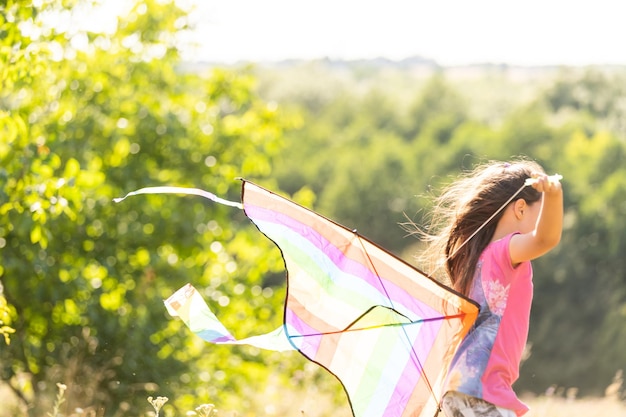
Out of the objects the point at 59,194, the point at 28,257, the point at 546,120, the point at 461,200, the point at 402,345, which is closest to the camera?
the point at 402,345

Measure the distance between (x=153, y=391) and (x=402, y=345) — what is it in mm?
4242

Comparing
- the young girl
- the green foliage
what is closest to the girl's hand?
the young girl

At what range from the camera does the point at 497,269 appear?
316 cm

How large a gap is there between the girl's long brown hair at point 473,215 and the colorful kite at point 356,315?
8.9 inches

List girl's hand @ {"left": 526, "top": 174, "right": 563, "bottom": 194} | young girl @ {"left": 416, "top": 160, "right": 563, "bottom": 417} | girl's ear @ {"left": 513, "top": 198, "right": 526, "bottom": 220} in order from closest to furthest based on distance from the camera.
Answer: girl's hand @ {"left": 526, "top": 174, "right": 563, "bottom": 194} < young girl @ {"left": 416, "top": 160, "right": 563, "bottom": 417} < girl's ear @ {"left": 513, "top": 198, "right": 526, "bottom": 220}

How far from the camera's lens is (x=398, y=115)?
215 feet

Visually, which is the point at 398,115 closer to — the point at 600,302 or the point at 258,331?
the point at 600,302

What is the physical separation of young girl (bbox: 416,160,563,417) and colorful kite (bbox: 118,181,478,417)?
87 mm

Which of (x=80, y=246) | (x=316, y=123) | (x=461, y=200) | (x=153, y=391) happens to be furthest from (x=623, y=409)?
(x=316, y=123)

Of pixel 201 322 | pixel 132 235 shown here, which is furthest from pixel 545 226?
pixel 132 235

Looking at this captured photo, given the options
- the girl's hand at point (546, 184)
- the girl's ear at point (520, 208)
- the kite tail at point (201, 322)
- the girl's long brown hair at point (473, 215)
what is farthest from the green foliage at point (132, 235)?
the girl's hand at point (546, 184)

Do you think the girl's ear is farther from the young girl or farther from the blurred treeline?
the blurred treeline

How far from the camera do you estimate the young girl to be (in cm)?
303

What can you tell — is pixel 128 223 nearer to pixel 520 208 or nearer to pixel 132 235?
pixel 132 235
